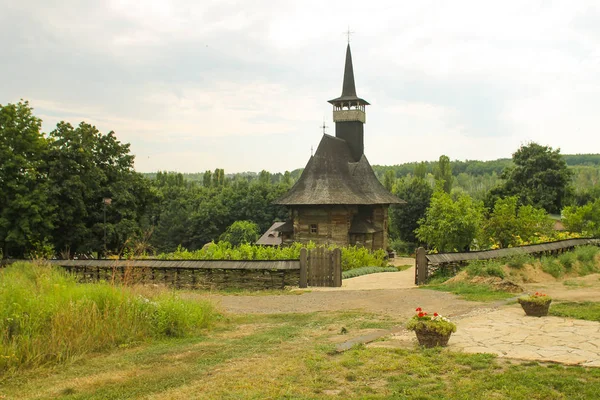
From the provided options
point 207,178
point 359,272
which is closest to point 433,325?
point 359,272

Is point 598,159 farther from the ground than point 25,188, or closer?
farther from the ground

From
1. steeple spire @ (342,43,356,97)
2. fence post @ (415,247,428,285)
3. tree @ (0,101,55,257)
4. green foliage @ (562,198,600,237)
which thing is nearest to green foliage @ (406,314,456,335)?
fence post @ (415,247,428,285)

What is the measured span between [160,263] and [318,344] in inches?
419

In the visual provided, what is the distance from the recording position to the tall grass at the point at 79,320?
776 centimetres

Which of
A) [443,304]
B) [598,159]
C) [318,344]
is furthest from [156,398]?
[598,159]

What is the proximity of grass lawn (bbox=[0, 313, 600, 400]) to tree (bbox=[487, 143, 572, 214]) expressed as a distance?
43619mm

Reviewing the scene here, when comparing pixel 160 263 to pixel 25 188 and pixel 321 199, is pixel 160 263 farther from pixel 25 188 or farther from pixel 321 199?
pixel 321 199

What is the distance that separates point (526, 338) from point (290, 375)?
4.06 metres

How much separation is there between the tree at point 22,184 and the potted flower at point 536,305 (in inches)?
793

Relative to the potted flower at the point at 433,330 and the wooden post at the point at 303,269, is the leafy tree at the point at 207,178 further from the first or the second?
the potted flower at the point at 433,330

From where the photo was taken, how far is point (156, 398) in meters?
6.02

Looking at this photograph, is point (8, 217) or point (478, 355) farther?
point (8, 217)

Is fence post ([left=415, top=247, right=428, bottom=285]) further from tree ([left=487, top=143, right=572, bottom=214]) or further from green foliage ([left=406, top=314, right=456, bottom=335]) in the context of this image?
tree ([left=487, top=143, right=572, bottom=214])

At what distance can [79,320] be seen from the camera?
8516 millimetres
